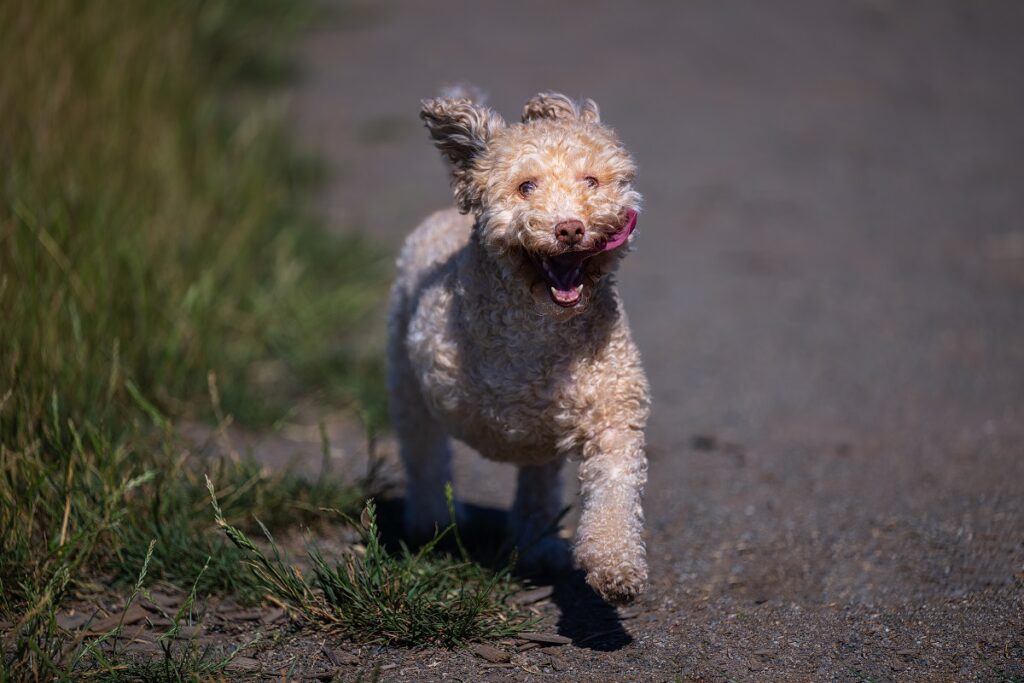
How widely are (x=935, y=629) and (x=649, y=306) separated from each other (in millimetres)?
3627

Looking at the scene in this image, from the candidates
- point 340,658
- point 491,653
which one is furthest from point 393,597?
point 491,653

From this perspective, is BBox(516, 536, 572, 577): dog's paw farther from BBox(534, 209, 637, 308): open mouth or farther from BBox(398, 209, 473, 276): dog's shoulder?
BBox(534, 209, 637, 308): open mouth

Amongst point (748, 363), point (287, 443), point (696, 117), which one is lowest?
point (287, 443)

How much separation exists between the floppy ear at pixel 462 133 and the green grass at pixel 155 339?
108 cm

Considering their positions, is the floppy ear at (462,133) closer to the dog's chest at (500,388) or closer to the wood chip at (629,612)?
the dog's chest at (500,388)

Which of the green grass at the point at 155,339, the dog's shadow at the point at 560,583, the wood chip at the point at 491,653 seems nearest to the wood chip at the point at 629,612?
the dog's shadow at the point at 560,583

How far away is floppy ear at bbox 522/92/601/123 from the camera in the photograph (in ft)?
12.4

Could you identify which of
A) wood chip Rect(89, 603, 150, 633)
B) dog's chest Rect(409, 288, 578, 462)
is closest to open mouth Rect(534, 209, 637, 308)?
dog's chest Rect(409, 288, 578, 462)

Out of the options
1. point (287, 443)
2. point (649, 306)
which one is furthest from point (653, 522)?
point (649, 306)

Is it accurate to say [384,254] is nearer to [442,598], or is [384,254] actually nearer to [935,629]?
[442,598]

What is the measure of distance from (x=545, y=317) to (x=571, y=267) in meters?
0.24

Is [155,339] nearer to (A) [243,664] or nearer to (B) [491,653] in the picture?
(A) [243,664]

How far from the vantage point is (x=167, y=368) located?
5273 mm

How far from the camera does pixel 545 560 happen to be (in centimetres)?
425
